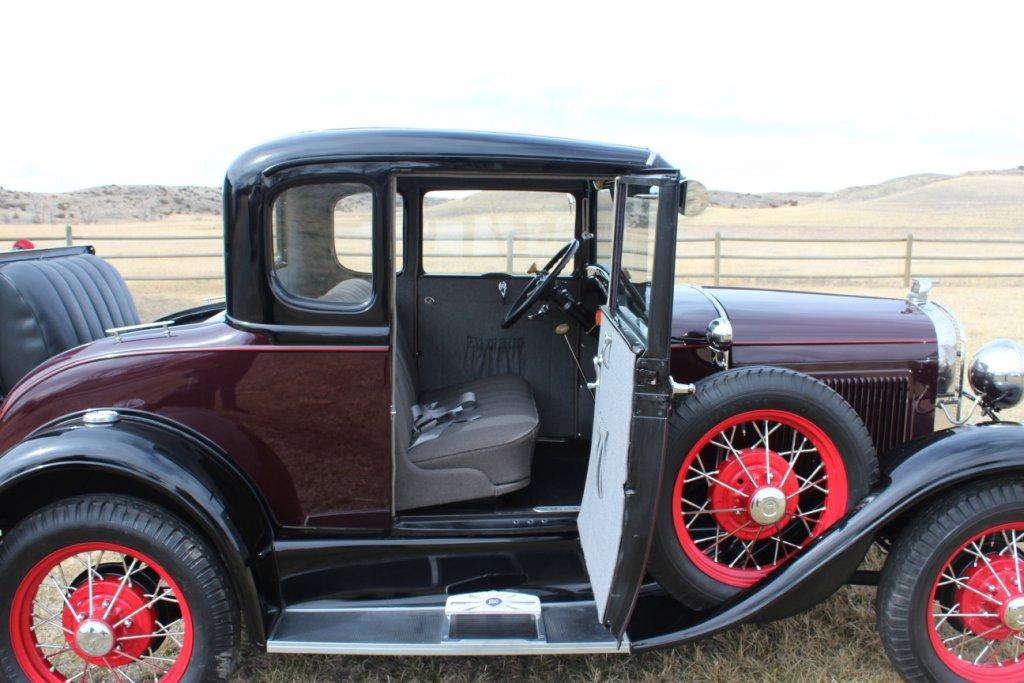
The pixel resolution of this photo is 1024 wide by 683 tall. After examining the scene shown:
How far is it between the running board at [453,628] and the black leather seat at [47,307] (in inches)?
61.0

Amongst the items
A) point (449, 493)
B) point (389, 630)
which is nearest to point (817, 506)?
point (449, 493)

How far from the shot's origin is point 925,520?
2.64 metres

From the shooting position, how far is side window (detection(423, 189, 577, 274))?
11.8ft

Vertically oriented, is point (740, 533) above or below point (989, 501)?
below

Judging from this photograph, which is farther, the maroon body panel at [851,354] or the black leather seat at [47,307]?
the maroon body panel at [851,354]

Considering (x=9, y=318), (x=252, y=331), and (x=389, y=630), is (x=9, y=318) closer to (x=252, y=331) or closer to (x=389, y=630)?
(x=252, y=331)

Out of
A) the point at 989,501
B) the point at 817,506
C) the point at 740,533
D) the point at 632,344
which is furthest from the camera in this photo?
the point at 817,506

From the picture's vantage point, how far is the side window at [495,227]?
359cm

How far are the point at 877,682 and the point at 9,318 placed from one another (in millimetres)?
3660

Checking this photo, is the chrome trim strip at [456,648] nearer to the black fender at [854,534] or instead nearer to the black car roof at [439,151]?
the black fender at [854,534]

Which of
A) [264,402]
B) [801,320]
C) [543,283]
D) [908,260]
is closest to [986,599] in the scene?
[801,320]

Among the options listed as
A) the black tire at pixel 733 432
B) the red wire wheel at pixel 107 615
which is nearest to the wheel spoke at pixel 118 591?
the red wire wheel at pixel 107 615

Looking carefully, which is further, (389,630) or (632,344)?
(389,630)

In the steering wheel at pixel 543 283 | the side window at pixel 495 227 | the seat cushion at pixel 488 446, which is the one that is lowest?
the seat cushion at pixel 488 446
